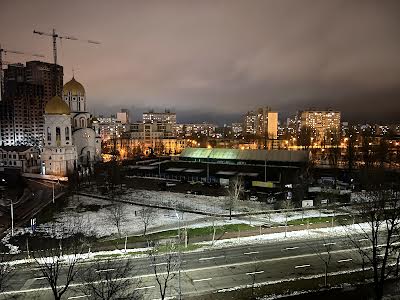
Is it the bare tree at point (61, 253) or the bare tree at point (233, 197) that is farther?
the bare tree at point (233, 197)

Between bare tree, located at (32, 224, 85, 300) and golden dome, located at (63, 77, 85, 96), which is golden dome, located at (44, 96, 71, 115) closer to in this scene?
golden dome, located at (63, 77, 85, 96)

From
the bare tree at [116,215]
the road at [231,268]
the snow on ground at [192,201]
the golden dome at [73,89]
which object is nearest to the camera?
the road at [231,268]

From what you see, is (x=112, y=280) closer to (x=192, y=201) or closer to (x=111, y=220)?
(x=111, y=220)

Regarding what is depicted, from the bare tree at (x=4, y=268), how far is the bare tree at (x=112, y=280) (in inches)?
220

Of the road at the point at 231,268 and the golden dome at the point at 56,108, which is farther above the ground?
the golden dome at the point at 56,108

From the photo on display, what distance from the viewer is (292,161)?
75500 millimetres

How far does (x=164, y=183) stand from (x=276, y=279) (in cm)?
4311

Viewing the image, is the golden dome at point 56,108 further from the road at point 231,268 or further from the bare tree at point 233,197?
the road at point 231,268

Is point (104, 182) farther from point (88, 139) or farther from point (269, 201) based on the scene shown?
point (269, 201)

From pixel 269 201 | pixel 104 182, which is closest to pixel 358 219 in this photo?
pixel 269 201

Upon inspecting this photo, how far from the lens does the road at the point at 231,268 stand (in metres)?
27.1

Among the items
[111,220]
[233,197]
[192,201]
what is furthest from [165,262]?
[192,201]

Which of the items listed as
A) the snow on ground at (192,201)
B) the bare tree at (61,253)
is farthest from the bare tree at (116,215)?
the snow on ground at (192,201)

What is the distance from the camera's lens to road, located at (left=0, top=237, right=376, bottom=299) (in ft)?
88.9
